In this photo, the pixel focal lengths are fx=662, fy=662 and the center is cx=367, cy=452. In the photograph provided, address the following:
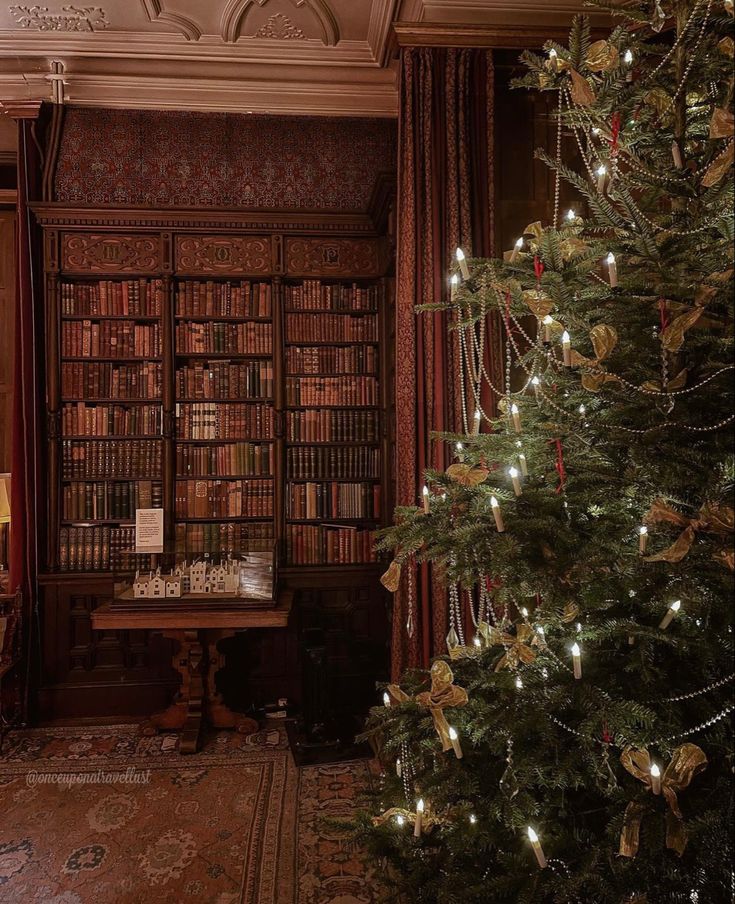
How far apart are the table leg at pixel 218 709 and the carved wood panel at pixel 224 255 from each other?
1.96 m

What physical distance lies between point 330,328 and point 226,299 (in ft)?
1.96

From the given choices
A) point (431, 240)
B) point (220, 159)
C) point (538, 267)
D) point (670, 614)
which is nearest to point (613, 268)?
point (538, 267)

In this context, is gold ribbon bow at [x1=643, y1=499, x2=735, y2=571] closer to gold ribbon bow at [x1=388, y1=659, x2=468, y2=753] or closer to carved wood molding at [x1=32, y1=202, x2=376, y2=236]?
gold ribbon bow at [x1=388, y1=659, x2=468, y2=753]

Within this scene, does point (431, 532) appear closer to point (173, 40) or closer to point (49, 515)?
point (49, 515)

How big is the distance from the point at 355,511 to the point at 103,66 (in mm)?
2758

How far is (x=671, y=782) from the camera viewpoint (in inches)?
45.0

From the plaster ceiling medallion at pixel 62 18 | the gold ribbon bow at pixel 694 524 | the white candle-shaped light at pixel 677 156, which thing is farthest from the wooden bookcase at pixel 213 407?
the gold ribbon bow at pixel 694 524

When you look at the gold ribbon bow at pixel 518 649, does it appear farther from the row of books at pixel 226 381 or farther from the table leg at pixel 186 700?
the row of books at pixel 226 381

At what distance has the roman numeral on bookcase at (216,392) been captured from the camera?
11.8 ft

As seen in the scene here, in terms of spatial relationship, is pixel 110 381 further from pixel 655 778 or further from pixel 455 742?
pixel 655 778

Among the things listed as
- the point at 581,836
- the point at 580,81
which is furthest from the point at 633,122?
the point at 581,836

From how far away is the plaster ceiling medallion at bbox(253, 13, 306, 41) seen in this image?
129 inches

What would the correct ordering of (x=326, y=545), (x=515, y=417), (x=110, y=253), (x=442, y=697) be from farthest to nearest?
(x=326, y=545) → (x=110, y=253) → (x=515, y=417) → (x=442, y=697)

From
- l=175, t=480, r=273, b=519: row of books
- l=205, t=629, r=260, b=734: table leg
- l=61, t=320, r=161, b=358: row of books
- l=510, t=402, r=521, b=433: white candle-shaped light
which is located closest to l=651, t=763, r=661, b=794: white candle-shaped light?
l=510, t=402, r=521, b=433: white candle-shaped light
